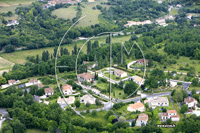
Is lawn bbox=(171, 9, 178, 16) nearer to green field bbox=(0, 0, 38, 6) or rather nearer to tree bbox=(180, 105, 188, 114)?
green field bbox=(0, 0, 38, 6)

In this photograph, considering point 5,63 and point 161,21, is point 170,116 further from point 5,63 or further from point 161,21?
point 161,21

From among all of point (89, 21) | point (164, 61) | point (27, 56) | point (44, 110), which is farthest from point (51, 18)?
point (44, 110)

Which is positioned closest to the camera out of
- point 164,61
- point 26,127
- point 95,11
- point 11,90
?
point 26,127

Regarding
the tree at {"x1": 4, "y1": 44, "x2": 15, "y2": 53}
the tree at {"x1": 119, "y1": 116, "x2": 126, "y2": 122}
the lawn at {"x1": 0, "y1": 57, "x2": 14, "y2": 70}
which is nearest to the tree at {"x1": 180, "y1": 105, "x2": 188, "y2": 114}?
the tree at {"x1": 119, "y1": 116, "x2": 126, "y2": 122}

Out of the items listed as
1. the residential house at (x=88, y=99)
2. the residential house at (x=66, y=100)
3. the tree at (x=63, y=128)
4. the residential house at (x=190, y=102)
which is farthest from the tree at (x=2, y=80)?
the residential house at (x=190, y=102)

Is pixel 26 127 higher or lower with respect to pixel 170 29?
lower


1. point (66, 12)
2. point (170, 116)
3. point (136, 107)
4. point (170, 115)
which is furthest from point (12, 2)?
point (170, 116)

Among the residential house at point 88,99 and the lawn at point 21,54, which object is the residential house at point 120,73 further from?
the lawn at point 21,54

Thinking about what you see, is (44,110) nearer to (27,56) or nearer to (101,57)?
(101,57)
